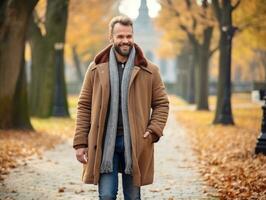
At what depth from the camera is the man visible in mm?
4535

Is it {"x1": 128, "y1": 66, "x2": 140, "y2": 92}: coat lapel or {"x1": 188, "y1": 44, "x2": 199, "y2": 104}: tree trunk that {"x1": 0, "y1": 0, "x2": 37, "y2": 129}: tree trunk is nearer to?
{"x1": 128, "y1": 66, "x2": 140, "y2": 92}: coat lapel

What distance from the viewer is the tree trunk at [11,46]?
39.5 feet

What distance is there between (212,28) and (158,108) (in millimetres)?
23426

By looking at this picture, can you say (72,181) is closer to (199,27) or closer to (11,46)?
(11,46)

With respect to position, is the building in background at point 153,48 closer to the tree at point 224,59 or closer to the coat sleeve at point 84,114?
the tree at point 224,59

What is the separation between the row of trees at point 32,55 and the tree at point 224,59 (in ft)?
17.4

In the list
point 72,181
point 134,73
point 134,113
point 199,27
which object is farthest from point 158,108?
point 199,27

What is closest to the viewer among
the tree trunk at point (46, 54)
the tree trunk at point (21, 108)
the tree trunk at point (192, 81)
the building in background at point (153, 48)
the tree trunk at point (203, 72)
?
the tree trunk at point (21, 108)

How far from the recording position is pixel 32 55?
66.3ft

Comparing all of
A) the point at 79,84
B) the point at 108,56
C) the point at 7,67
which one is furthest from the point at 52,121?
the point at 79,84

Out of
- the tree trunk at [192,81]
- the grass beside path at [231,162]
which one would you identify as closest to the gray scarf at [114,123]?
the grass beside path at [231,162]

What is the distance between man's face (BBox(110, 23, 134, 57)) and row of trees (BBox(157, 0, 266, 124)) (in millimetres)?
14386

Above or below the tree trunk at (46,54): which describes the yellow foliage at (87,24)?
above

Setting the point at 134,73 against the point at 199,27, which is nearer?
the point at 134,73
